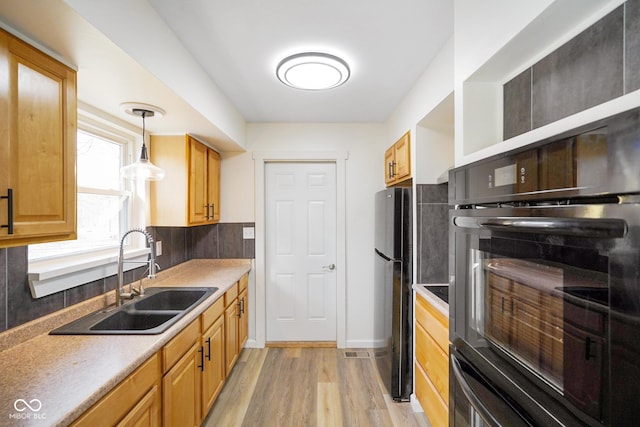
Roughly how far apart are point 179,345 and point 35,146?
1087 mm

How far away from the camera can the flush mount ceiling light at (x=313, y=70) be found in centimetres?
181

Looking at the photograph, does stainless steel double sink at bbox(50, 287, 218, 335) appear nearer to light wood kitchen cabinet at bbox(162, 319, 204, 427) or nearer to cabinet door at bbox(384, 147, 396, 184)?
light wood kitchen cabinet at bbox(162, 319, 204, 427)

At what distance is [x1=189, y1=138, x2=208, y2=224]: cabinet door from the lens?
2473mm

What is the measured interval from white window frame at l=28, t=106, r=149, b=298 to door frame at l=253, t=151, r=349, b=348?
1.07 m

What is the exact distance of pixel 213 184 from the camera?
9.71 ft

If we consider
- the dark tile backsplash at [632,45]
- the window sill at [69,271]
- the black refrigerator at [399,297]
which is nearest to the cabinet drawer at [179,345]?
the window sill at [69,271]

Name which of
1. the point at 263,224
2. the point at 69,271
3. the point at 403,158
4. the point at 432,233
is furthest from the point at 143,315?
the point at 403,158

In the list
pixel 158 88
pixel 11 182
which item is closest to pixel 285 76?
pixel 158 88

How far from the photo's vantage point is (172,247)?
2.78 metres

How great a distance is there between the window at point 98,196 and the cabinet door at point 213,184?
69cm

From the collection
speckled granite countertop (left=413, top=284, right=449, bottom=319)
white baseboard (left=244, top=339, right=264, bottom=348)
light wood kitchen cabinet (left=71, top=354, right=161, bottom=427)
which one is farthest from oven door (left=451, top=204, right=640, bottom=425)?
white baseboard (left=244, top=339, right=264, bottom=348)

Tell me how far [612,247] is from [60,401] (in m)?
1.44

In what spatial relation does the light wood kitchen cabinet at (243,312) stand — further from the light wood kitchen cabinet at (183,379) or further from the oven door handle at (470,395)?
the oven door handle at (470,395)

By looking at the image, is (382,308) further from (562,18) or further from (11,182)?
(11,182)
